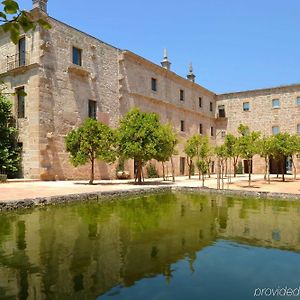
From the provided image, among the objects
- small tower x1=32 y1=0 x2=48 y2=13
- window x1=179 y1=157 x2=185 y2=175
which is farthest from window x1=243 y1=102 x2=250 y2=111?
small tower x1=32 y1=0 x2=48 y2=13

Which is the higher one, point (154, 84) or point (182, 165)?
point (154, 84)

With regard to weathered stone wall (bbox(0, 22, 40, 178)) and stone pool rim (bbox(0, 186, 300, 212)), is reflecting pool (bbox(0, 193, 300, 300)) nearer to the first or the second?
stone pool rim (bbox(0, 186, 300, 212))

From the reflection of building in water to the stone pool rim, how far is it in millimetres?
1428

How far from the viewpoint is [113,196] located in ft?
42.0

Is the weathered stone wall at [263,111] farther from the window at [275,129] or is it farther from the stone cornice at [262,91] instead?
the window at [275,129]

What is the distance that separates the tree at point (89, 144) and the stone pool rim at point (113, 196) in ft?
13.5

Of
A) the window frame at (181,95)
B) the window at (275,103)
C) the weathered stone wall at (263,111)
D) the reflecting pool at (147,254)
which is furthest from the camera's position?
the window at (275,103)

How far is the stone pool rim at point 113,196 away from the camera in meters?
9.78

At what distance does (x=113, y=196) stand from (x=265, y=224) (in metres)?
6.40

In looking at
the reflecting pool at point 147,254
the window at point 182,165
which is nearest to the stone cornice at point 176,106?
the window at point 182,165

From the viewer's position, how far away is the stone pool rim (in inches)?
385

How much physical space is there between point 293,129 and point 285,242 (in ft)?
99.5

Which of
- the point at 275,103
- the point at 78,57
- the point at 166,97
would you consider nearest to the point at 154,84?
the point at 166,97

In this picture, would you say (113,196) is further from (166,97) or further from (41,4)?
(166,97)
